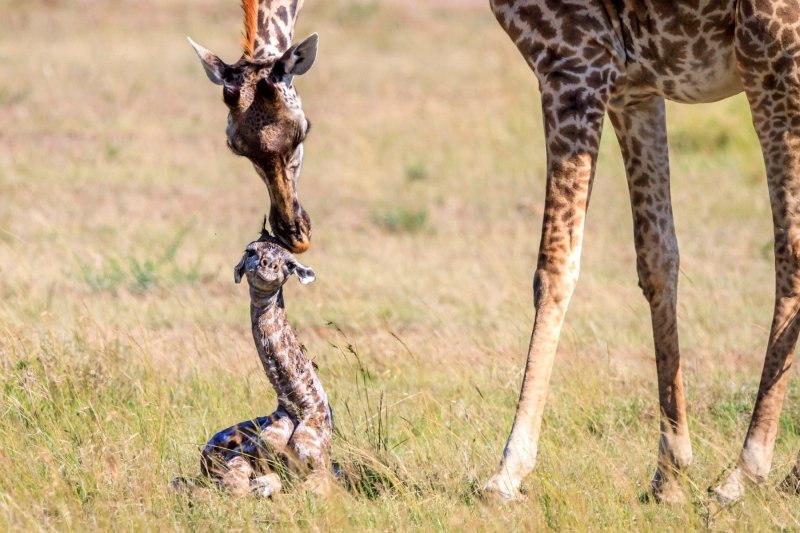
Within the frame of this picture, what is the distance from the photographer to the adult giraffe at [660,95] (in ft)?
15.7

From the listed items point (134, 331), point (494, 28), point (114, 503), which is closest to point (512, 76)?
point (494, 28)

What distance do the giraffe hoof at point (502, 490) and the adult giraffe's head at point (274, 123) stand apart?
110 cm

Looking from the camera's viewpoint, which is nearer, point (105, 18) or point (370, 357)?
point (370, 357)

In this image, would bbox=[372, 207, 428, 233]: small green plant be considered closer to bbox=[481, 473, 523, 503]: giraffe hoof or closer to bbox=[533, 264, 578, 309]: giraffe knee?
bbox=[533, 264, 578, 309]: giraffe knee

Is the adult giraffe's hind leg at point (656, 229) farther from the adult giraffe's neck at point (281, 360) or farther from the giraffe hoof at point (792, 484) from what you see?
the adult giraffe's neck at point (281, 360)

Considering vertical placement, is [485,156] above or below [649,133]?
below

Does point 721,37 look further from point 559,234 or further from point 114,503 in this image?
point 114,503

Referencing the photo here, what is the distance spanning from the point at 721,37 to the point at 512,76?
11680mm

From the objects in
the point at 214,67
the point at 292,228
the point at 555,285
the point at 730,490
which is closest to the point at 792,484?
the point at 730,490

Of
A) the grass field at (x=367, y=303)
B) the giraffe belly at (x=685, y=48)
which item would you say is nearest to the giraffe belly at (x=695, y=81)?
the giraffe belly at (x=685, y=48)

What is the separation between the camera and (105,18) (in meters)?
22.2

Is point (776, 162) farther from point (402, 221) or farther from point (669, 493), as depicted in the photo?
point (402, 221)

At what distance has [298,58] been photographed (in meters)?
4.88

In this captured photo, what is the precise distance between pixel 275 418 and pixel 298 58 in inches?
53.7
